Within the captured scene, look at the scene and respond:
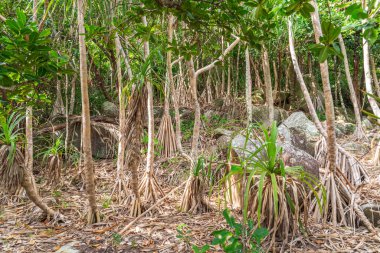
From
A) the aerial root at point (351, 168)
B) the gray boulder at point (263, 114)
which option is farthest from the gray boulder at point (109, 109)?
the aerial root at point (351, 168)

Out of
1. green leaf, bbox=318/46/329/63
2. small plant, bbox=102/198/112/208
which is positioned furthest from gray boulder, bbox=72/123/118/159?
green leaf, bbox=318/46/329/63

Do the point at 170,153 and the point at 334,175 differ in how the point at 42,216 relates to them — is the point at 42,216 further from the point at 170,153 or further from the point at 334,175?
the point at 334,175

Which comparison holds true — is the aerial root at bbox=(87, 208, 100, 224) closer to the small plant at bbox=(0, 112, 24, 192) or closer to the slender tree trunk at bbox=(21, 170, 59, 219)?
the slender tree trunk at bbox=(21, 170, 59, 219)

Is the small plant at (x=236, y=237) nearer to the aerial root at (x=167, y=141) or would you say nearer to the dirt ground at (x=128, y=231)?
the dirt ground at (x=128, y=231)

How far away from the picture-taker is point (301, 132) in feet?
20.1

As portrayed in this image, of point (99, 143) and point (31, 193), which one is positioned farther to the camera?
point (99, 143)

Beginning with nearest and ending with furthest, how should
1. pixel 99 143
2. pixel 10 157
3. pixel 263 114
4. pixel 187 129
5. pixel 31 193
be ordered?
pixel 10 157 → pixel 31 193 → pixel 99 143 → pixel 187 129 → pixel 263 114

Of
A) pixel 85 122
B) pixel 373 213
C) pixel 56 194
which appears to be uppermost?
pixel 85 122

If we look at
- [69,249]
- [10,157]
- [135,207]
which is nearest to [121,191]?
[135,207]

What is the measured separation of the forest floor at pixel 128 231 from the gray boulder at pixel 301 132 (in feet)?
4.56

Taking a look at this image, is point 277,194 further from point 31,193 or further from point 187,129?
point 187,129

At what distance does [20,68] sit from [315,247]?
2176mm

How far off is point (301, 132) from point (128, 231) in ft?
15.0

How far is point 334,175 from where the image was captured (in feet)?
9.12
